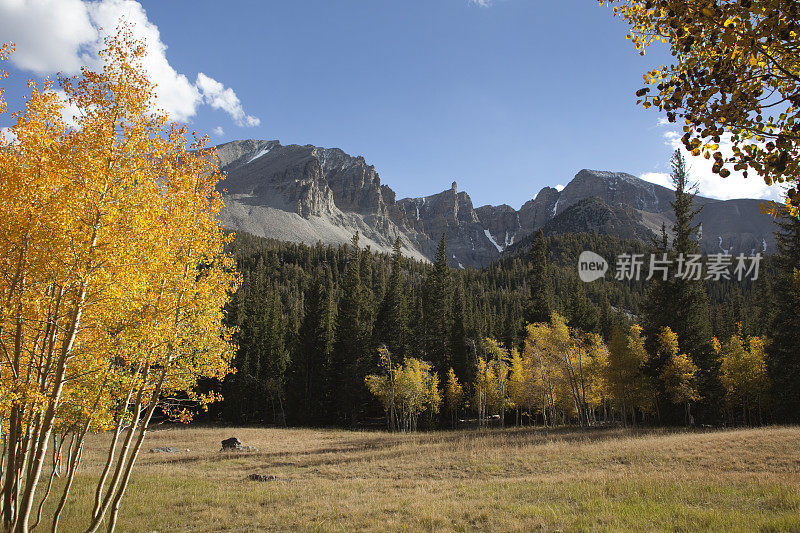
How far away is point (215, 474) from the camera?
775 inches

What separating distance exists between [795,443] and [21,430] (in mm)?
27403

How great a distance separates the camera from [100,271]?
8.06 meters

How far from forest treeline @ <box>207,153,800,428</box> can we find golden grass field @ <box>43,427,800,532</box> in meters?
6.52

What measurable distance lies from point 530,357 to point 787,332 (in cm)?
1836

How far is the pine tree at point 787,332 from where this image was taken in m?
29.0

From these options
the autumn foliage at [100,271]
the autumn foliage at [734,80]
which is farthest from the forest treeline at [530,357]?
the autumn foliage at [734,80]

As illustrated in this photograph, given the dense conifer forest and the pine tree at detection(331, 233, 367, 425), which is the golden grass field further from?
the pine tree at detection(331, 233, 367, 425)

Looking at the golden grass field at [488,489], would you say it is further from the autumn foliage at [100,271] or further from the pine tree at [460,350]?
the pine tree at [460,350]

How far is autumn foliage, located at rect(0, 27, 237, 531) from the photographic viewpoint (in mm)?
8008

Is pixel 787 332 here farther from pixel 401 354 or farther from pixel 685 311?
pixel 401 354

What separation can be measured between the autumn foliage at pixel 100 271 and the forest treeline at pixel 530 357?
251 inches

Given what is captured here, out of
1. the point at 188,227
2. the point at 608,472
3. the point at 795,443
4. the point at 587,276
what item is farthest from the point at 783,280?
the point at 587,276

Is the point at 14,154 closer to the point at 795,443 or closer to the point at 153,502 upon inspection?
the point at 153,502

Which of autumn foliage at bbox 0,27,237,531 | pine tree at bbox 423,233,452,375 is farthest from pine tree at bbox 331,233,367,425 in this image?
autumn foliage at bbox 0,27,237,531
